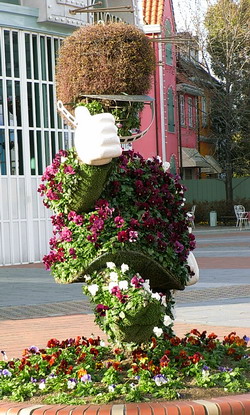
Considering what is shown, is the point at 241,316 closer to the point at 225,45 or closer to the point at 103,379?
the point at 103,379

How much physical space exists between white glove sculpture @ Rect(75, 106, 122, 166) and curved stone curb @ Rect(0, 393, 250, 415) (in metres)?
1.29

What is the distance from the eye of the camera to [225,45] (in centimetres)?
3688

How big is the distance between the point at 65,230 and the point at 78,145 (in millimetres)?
567

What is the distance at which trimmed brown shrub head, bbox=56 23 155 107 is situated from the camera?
17.0 feet

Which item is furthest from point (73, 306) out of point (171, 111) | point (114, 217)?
point (171, 111)

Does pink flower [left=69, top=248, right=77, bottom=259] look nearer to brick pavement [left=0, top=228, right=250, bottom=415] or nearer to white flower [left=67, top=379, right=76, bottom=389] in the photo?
white flower [left=67, top=379, right=76, bottom=389]

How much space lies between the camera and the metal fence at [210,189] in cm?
4100

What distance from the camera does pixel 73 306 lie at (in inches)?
431

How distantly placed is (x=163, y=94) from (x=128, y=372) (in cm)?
3542

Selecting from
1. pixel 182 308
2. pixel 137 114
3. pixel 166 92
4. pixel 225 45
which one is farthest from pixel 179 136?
pixel 137 114

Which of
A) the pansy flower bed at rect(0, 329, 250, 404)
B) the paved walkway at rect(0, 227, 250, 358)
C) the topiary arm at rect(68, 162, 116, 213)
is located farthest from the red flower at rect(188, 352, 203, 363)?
the paved walkway at rect(0, 227, 250, 358)

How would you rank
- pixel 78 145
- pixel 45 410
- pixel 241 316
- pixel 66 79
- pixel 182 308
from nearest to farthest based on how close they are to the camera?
pixel 45 410, pixel 78 145, pixel 66 79, pixel 241 316, pixel 182 308

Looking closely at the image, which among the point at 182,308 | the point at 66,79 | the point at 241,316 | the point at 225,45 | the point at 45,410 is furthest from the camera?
the point at 225,45

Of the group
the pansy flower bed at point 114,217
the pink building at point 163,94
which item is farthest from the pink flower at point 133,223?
the pink building at point 163,94
